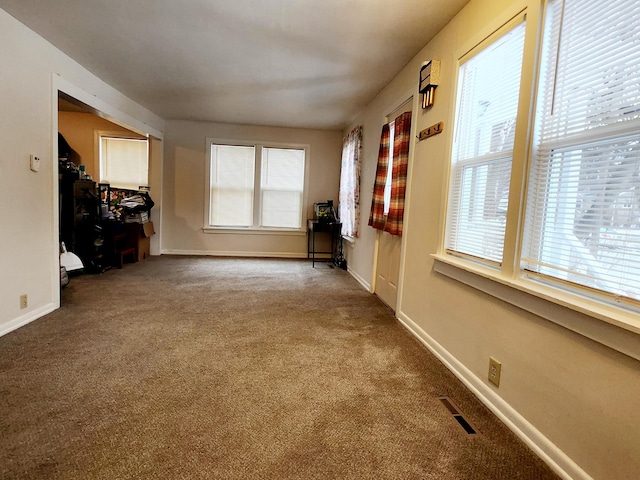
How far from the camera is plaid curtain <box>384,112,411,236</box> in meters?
2.85

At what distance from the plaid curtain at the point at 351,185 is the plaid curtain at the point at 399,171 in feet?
4.13

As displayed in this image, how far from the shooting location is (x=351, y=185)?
4.61m

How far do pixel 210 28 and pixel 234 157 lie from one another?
3262mm

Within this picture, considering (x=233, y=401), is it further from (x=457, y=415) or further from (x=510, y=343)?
(x=510, y=343)

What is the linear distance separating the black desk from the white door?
1.68 meters

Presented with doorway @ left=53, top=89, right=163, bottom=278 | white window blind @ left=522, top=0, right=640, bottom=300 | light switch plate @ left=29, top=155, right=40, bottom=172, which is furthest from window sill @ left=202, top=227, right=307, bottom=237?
white window blind @ left=522, top=0, right=640, bottom=300

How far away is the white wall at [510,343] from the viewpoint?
1.06 m

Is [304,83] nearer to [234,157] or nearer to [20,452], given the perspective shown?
[234,157]

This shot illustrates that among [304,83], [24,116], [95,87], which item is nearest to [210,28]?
[304,83]

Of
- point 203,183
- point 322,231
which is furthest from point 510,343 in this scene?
point 203,183

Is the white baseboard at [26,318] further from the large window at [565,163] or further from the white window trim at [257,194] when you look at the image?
the large window at [565,163]

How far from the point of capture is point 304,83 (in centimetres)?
349

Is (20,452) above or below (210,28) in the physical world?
below

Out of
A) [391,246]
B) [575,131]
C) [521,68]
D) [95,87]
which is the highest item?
[95,87]
